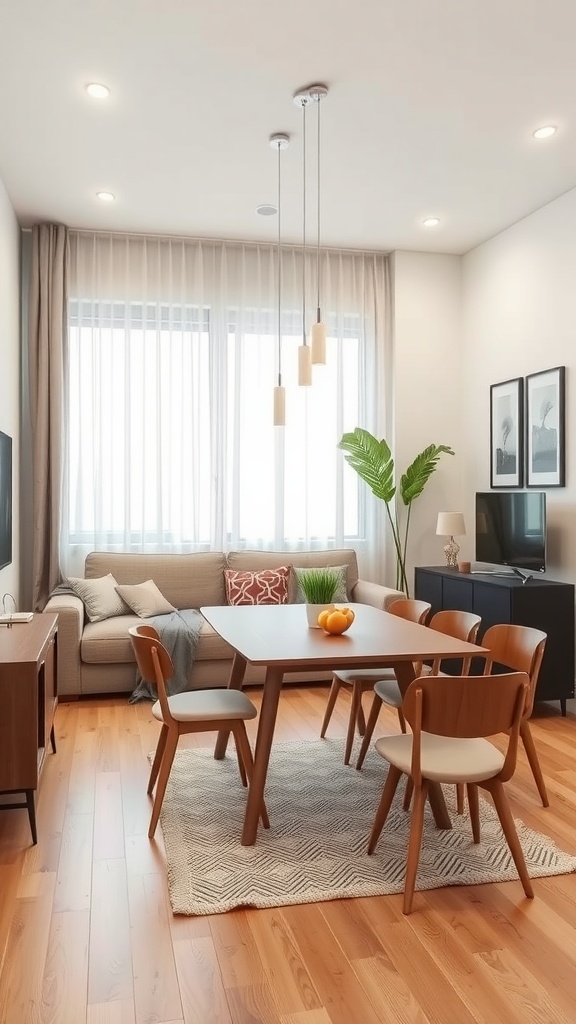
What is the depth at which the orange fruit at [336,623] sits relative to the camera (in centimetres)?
306

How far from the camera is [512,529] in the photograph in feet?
15.9

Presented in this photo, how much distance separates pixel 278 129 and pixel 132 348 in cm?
214

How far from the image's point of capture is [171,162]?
4324 mm

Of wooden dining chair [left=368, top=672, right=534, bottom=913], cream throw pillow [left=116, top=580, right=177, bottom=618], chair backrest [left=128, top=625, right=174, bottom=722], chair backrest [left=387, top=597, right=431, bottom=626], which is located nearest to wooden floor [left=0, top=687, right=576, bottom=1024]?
wooden dining chair [left=368, top=672, right=534, bottom=913]

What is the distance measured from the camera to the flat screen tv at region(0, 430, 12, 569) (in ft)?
13.8

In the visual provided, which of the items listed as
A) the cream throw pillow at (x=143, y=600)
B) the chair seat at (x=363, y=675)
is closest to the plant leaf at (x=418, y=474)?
the cream throw pillow at (x=143, y=600)

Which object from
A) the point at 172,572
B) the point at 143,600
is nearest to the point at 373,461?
the point at 172,572

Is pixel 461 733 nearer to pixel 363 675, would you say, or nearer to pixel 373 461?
pixel 363 675

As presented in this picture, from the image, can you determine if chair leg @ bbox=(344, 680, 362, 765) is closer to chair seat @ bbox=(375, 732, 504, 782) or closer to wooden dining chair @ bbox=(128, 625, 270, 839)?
wooden dining chair @ bbox=(128, 625, 270, 839)

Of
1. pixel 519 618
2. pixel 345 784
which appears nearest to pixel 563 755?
pixel 519 618

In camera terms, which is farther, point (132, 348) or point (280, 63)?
point (132, 348)

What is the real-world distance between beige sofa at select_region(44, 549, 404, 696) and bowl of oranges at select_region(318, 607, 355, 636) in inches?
71.2

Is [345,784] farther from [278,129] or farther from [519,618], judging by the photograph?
[278,129]

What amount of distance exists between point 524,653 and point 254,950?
152cm
